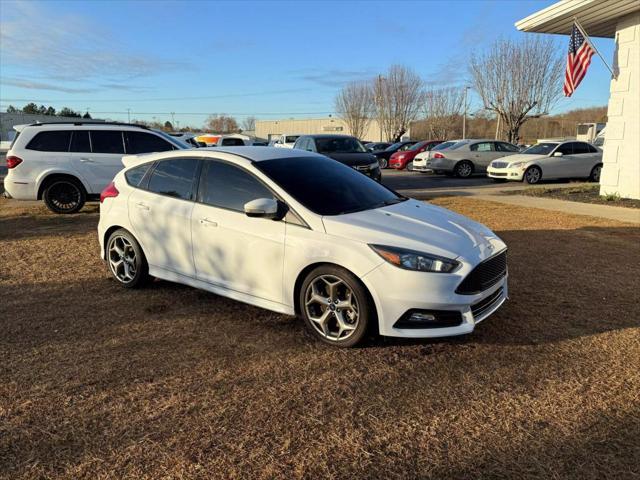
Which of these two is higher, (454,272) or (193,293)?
(454,272)

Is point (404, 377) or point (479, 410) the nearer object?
point (479, 410)

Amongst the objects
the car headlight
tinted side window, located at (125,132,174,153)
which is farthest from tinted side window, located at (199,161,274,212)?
tinted side window, located at (125,132,174,153)

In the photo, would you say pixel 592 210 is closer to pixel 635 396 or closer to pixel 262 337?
pixel 635 396

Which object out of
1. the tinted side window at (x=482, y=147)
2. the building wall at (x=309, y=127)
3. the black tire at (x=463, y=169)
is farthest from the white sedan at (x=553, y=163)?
the building wall at (x=309, y=127)

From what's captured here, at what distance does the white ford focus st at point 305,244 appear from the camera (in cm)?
368

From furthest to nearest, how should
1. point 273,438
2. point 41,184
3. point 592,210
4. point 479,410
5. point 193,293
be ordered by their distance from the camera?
1. point 592,210
2. point 41,184
3. point 193,293
4. point 479,410
5. point 273,438

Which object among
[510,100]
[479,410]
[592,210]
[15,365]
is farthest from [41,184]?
[510,100]

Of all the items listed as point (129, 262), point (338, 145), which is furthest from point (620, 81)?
point (129, 262)

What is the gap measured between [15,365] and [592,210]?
11504 mm

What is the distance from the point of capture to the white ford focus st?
368 cm

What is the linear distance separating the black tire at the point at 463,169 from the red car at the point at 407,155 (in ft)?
16.1

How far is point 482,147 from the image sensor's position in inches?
826

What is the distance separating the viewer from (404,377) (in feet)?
11.4

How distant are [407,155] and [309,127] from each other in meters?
64.8
